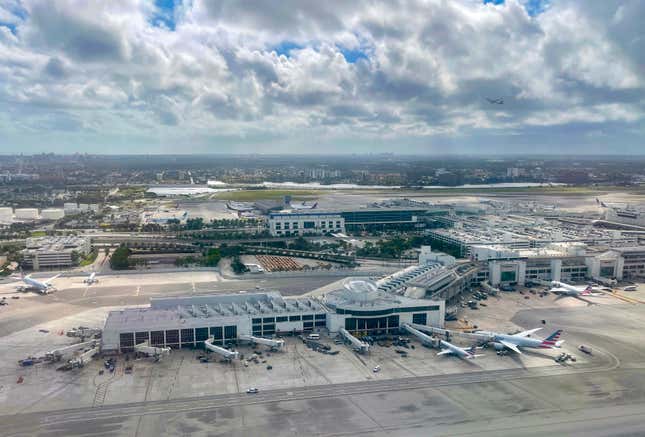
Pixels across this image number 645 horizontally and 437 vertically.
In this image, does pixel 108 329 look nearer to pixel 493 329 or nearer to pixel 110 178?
pixel 493 329

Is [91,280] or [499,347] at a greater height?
[91,280]

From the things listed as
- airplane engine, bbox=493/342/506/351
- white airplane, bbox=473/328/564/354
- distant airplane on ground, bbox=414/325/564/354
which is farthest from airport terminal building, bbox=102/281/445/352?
airplane engine, bbox=493/342/506/351

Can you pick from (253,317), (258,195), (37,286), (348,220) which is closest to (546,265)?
(253,317)

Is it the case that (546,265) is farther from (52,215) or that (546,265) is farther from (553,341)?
(52,215)

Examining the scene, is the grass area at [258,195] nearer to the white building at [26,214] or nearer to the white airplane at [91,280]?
the white building at [26,214]

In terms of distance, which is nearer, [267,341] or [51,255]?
[267,341]

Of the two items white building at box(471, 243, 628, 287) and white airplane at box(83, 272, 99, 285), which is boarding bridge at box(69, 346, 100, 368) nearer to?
white airplane at box(83, 272, 99, 285)

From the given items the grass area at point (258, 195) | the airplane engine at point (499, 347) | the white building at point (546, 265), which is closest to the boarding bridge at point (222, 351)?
the airplane engine at point (499, 347)
